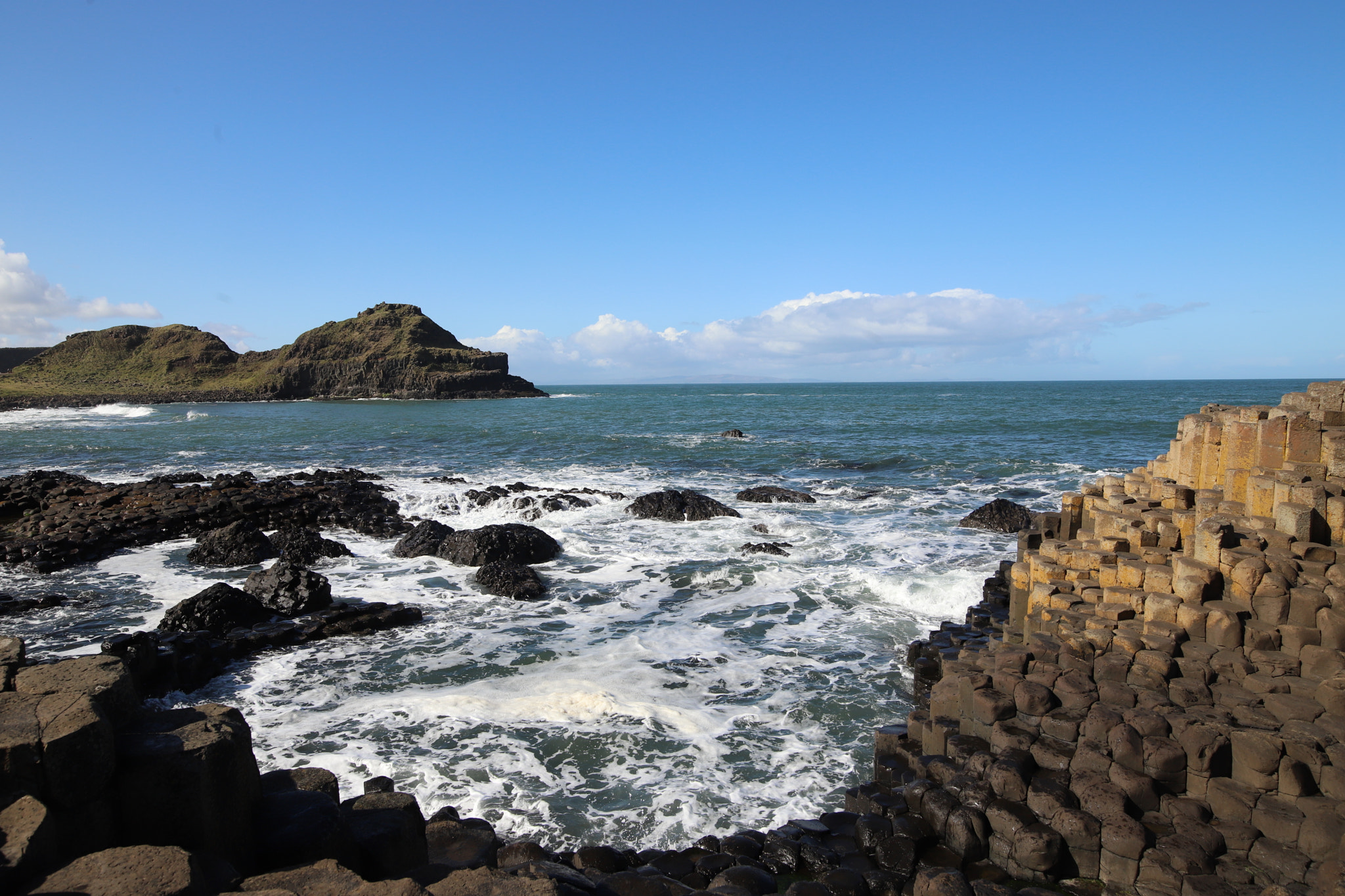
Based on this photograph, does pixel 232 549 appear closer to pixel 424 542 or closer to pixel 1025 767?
pixel 424 542

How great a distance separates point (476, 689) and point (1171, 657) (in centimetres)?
827

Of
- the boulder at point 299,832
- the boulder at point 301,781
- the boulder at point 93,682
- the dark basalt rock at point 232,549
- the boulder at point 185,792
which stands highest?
the boulder at point 93,682

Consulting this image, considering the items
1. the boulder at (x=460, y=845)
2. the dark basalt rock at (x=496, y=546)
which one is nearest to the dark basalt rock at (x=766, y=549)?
the dark basalt rock at (x=496, y=546)

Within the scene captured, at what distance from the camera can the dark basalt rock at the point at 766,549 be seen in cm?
1686

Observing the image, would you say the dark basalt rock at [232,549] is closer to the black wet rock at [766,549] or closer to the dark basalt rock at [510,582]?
the dark basalt rock at [510,582]

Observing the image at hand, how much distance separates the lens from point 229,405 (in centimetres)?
8719

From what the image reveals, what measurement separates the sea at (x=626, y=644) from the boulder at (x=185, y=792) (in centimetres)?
312

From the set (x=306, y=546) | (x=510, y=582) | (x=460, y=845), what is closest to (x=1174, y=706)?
(x=460, y=845)

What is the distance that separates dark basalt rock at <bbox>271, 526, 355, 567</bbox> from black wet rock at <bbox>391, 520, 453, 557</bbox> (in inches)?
50.3

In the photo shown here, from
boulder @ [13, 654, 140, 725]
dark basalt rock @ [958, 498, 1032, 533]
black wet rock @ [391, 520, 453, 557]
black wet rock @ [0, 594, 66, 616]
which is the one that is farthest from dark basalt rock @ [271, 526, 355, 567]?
dark basalt rock @ [958, 498, 1032, 533]

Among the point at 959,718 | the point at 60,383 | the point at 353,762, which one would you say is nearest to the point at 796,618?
the point at 959,718

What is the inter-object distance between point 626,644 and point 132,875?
8.72 meters

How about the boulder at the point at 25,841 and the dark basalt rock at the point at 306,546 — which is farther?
the dark basalt rock at the point at 306,546

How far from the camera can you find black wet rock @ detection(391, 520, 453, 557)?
56.9 ft
